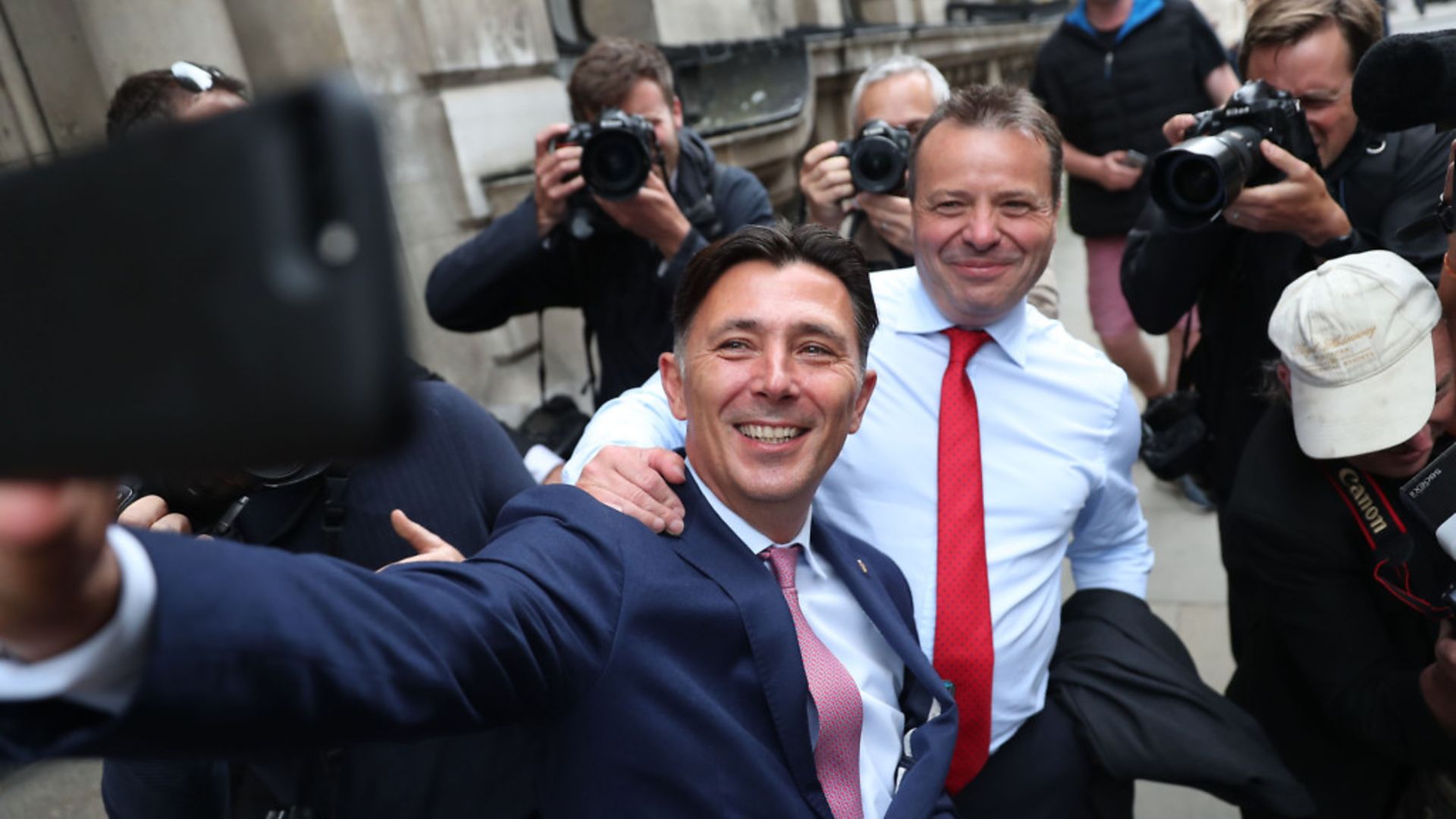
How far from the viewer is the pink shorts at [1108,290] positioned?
14.4 ft

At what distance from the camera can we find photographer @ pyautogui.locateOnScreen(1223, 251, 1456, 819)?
1.86m

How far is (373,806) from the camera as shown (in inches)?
62.9

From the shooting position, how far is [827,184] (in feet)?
8.46

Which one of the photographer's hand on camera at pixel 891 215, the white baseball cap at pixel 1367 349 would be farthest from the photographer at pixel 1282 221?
the photographer's hand on camera at pixel 891 215

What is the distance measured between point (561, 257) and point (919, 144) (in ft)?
3.05

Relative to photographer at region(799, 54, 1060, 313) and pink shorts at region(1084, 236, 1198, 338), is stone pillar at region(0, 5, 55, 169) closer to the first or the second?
photographer at region(799, 54, 1060, 313)

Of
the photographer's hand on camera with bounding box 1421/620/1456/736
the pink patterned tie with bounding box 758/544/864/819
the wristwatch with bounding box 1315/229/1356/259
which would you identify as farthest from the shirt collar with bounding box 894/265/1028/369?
the photographer's hand on camera with bounding box 1421/620/1456/736

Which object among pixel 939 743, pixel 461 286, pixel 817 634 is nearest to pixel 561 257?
pixel 461 286

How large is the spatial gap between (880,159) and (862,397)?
0.89m

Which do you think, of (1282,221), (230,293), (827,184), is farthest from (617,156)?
(230,293)

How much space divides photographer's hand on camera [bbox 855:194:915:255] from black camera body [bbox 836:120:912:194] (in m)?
0.03

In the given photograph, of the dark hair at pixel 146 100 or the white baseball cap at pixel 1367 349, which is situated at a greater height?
the dark hair at pixel 146 100

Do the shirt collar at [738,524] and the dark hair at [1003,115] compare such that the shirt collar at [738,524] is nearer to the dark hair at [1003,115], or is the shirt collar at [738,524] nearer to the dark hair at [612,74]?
the dark hair at [1003,115]

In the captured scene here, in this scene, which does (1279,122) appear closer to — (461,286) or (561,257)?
(561,257)
